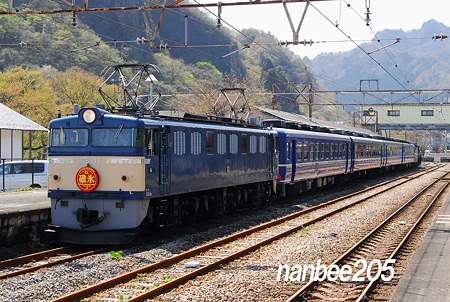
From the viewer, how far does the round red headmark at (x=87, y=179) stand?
13000 millimetres

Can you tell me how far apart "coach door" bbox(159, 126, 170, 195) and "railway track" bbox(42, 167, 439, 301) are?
72.4 inches

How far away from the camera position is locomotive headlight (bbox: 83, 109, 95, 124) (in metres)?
13.3

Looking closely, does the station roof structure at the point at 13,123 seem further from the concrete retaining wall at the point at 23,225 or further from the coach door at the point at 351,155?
the coach door at the point at 351,155

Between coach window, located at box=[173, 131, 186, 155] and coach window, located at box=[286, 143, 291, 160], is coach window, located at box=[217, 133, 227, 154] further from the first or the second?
coach window, located at box=[286, 143, 291, 160]

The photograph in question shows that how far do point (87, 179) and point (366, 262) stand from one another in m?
6.40

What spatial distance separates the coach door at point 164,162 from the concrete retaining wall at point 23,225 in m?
3.16

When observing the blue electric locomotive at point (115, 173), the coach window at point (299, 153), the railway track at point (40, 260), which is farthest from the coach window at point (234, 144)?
the coach window at point (299, 153)

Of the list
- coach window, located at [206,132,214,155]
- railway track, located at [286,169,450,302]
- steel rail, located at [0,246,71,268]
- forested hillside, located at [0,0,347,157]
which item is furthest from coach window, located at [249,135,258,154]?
steel rail, located at [0,246,71,268]

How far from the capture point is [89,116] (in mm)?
13352

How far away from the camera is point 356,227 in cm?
1672

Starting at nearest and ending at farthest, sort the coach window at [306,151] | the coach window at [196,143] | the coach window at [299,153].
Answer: the coach window at [196,143] → the coach window at [299,153] → the coach window at [306,151]

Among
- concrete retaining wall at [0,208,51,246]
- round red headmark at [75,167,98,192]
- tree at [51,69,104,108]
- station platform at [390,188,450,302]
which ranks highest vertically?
tree at [51,69,104,108]

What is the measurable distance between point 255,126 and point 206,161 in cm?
493

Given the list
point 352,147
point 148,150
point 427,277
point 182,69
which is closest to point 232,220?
point 148,150
